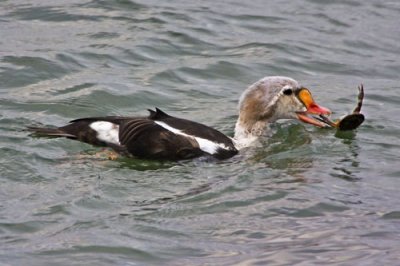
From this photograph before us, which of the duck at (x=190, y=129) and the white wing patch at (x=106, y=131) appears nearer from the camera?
the duck at (x=190, y=129)

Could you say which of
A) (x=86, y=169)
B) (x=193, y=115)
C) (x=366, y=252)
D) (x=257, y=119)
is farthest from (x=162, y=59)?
(x=366, y=252)

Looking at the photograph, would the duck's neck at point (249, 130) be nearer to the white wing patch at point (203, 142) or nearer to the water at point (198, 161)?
the water at point (198, 161)

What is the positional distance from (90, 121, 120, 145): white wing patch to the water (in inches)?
8.8

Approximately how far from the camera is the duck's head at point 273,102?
1070 centimetres

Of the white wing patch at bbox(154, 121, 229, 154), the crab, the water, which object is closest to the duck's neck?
the water

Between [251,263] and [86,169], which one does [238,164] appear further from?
[251,263]

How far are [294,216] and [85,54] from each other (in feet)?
19.1

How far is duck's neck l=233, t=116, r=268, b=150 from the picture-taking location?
10616 millimetres

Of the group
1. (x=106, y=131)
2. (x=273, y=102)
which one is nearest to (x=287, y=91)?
(x=273, y=102)

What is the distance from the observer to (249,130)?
10.7m

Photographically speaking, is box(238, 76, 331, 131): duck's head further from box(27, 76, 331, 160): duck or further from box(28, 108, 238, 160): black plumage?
box(28, 108, 238, 160): black plumage

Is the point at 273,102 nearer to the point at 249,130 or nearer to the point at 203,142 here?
Answer: the point at 249,130

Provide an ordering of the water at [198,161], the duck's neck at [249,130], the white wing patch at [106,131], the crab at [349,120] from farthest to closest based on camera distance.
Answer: the crab at [349,120]
the duck's neck at [249,130]
the white wing patch at [106,131]
the water at [198,161]

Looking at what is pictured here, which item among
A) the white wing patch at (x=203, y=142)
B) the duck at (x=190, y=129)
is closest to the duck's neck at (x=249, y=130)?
the duck at (x=190, y=129)
